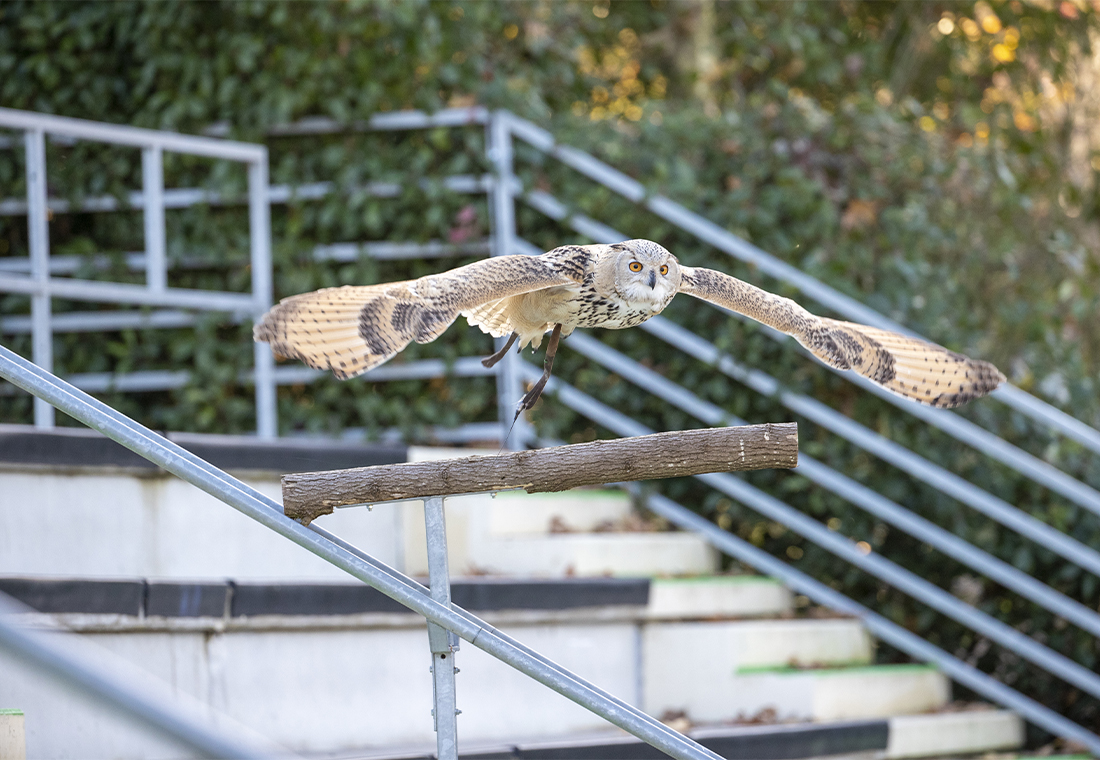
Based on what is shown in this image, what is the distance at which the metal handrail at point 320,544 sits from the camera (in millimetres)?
1646

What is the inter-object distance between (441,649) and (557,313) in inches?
25.3

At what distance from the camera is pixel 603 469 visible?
5.90 ft

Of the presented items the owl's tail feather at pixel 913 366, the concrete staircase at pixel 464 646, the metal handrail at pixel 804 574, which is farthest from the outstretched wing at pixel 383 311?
the metal handrail at pixel 804 574

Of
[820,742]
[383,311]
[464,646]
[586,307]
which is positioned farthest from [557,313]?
[820,742]

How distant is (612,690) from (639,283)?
171cm

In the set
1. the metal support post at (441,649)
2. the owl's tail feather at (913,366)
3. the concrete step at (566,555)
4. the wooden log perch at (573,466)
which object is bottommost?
the concrete step at (566,555)

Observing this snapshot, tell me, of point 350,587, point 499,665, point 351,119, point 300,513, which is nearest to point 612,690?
point 499,665

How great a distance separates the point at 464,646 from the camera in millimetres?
3053

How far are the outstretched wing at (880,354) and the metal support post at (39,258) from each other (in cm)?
185

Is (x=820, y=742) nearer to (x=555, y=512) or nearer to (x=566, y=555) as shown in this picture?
(x=566, y=555)

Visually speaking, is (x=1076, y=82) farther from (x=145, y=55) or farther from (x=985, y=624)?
(x=145, y=55)

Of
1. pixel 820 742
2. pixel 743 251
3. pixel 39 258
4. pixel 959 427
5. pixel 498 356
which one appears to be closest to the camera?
pixel 498 356

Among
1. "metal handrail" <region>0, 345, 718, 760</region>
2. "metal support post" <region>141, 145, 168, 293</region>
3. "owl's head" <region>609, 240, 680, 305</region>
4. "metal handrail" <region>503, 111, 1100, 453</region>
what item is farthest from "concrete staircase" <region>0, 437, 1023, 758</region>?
"owl's head" <region>609, 240, 680, 305</region>

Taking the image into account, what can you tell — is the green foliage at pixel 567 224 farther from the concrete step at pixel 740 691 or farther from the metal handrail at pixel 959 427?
the concrete step at pixel 740 691
